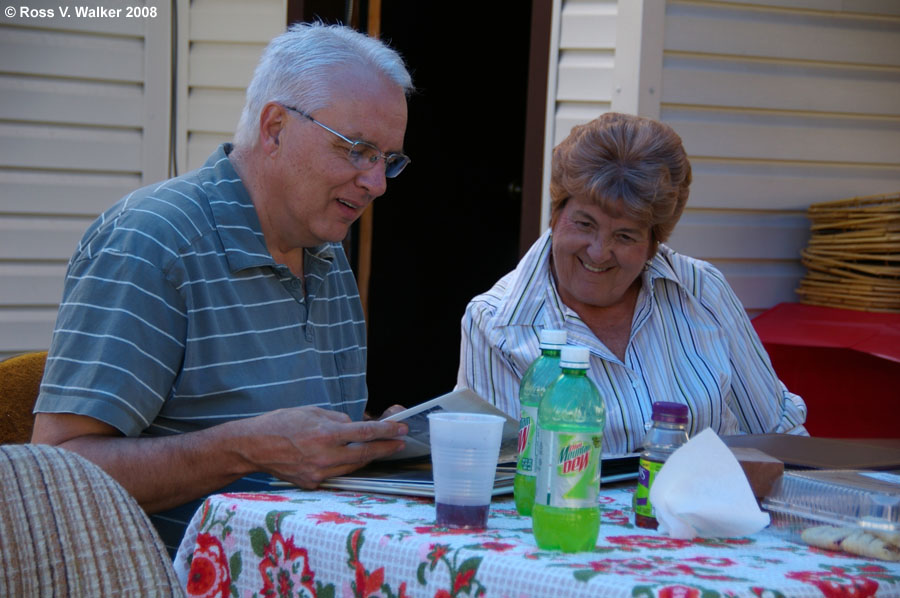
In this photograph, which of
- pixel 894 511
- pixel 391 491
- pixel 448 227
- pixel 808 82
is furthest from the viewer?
pixel 448 227

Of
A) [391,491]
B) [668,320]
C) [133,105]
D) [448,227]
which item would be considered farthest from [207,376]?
[448,227]

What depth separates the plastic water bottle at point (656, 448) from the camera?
4.81 ft

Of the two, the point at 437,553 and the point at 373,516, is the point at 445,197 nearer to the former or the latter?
the point at 373,516

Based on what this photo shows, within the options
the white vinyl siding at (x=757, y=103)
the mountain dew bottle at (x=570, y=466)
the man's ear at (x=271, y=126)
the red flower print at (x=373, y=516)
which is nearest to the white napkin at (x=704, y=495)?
the mountain dew bottle at (x=570, y=466)

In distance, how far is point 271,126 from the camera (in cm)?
218

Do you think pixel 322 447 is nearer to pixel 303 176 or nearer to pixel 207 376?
pixel 207 376

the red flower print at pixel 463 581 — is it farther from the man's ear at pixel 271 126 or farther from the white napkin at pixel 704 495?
the man's ear at pixel 271 126

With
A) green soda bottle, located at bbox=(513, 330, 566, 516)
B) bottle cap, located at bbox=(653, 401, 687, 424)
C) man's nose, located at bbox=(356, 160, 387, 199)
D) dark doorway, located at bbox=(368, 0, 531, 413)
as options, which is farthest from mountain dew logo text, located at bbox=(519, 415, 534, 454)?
dark doorway, located at bbox=(368, 0, 531, 413)

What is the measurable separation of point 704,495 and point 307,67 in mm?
1267

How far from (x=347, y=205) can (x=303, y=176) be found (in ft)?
0.45

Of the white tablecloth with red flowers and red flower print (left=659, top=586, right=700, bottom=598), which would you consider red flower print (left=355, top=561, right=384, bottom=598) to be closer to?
the white tablecloth with red flowers

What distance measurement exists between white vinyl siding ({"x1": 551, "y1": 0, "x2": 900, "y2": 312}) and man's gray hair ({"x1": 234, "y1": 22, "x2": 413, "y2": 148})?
148cm

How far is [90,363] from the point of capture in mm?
1771

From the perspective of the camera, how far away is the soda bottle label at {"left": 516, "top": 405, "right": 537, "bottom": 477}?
1.46m
